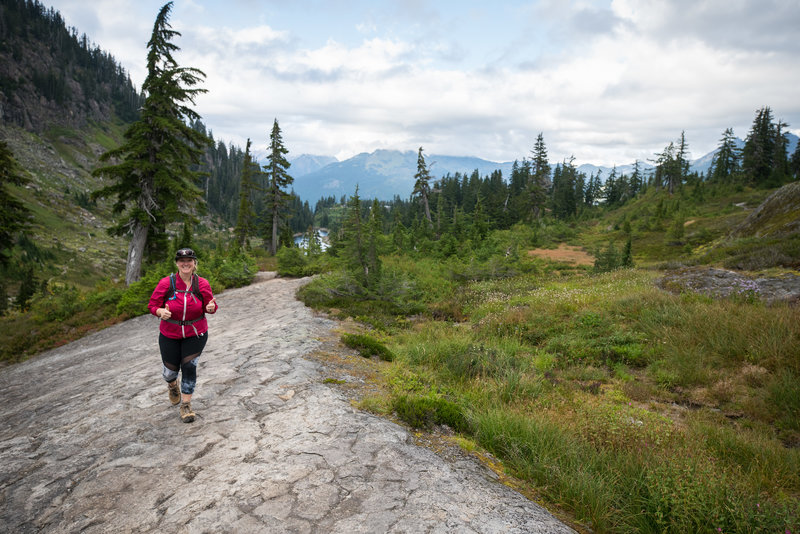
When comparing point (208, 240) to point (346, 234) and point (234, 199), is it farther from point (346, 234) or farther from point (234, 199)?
point (346, 234)

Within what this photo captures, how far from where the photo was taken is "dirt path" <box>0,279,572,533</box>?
291 centimetres

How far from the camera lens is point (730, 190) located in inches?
1841

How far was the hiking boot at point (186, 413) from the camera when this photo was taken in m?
4.53

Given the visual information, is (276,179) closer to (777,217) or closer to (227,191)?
(777,217)

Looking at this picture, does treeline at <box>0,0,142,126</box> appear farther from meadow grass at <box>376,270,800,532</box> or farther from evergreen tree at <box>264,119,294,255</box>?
meadow grass at <box>376,270,800,532</box>

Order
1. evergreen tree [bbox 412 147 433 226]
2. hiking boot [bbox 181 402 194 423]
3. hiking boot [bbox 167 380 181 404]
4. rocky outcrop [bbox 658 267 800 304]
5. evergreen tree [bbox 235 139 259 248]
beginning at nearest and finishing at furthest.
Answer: hiking boot [bbox 181 402 194 423] → hiking boot [bbox 167 380 181 404] → rocky outcrop [bbox 658 267 800 304] → evergreen tree [bbox 235 139 259 248] → evergreen tree [bbox 412 147 433 226]

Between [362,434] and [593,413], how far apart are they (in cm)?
312

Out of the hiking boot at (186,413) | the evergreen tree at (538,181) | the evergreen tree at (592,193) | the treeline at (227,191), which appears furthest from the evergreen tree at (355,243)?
the treeline at (227,191)

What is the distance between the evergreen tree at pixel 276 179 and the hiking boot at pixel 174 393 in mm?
31784

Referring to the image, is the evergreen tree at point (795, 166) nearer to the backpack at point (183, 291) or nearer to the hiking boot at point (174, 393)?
the backpack at point (183, 291)

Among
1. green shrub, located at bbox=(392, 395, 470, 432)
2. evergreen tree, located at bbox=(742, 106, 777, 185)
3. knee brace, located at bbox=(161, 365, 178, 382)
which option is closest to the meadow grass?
green shrub, located at bbox=(392, 395, 470, 432)

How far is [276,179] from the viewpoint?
36.3m

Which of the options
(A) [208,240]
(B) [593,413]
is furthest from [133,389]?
(A) [208,240]

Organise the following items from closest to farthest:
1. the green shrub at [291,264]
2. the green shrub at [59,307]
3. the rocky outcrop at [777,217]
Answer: the rocky outcrop at [777,217] < the green shrub at [59,307] < the green shrub at [291,264]
